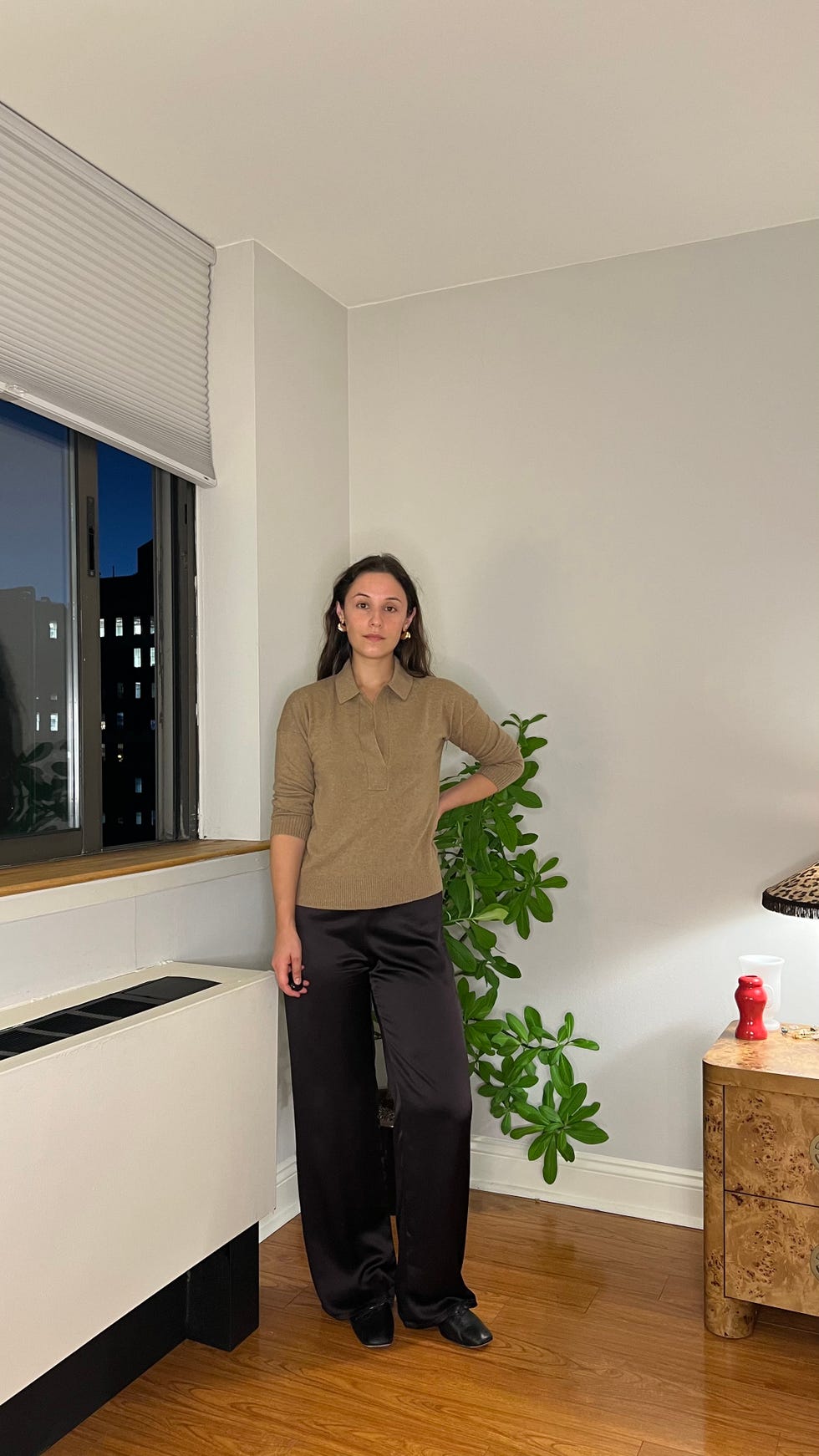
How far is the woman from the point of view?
2.19 m

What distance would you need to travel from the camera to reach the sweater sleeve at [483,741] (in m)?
2.39

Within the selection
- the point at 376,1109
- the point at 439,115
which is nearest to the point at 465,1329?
the point at 376,1109

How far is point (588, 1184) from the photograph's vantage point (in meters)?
2.80

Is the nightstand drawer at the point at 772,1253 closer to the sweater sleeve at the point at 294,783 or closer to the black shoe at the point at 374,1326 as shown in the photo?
the black shoe at the point at 374,1326

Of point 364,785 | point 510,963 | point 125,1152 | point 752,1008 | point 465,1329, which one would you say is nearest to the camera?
point 125,1152

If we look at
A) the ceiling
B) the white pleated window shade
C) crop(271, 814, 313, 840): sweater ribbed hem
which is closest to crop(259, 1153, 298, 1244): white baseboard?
crop(271, 814, 313, 840): sweater ribbed hem

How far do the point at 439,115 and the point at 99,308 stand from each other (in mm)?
832

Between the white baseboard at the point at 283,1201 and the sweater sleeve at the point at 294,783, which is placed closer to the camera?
the sweater sleeve at the point at 294,783

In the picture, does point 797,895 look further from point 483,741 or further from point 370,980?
point 370,980

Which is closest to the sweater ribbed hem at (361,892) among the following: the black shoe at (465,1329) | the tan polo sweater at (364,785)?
the tan polo sweater at (364,785)

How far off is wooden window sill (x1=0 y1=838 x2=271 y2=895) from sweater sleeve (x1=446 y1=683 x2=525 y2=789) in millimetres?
585

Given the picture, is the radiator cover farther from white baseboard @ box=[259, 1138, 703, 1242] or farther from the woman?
white baseboard @ box=[259, 1138, 703, 1242]

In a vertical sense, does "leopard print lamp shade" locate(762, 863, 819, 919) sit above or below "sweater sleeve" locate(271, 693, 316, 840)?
below

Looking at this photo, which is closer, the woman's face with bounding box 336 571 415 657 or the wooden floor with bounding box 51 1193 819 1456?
the wooden floor with bounding box 51 1193 819 1456
